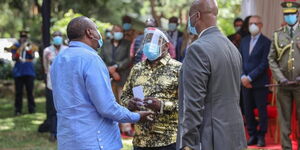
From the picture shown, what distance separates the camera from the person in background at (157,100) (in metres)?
5.68

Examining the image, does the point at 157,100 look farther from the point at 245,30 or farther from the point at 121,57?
the point at 121,57

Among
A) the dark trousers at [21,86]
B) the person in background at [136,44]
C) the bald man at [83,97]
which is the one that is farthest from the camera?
the dark trousers at [21,86]

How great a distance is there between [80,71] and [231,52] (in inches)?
48.5

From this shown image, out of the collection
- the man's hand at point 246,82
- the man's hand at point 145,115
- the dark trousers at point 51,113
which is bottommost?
the dark trousers at point 51,113

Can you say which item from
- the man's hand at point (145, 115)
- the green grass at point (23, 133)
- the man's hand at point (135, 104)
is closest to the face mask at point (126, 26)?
the green grass at point (23, 133)

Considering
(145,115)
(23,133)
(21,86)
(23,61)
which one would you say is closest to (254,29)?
(145,115)

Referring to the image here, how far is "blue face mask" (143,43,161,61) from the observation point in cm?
585

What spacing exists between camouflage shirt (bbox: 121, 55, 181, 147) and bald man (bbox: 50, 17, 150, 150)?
83 cm

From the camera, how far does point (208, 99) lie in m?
4.38

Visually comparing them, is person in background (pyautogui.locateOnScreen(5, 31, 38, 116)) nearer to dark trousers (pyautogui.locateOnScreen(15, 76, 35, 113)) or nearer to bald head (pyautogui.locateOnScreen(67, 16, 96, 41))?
dark trousers (pyautogui.locateOnScreen(15, 76, 35, 113))

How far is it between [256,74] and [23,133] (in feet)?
17.7

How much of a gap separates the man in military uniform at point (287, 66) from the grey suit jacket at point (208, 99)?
4.70m

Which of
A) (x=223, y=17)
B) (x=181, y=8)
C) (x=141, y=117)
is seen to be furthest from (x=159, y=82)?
(x=181, y=8)

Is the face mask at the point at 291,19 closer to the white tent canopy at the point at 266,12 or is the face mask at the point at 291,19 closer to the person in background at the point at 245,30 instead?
the person in background at the point at 245,30
